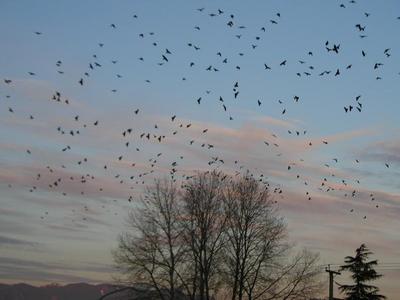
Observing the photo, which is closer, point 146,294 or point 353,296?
point 146,294

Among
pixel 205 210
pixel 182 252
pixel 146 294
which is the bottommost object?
pixel 146 294

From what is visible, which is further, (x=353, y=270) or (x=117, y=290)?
(x=353, y=270)

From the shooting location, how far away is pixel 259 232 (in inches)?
1988

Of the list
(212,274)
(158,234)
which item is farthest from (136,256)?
(212,274)

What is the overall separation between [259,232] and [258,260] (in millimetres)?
2208

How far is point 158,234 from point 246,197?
760 centimetres

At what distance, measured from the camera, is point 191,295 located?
48.6 m

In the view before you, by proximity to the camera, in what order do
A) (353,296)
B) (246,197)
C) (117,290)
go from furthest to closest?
(353,296) < (246,197) < (117,290)

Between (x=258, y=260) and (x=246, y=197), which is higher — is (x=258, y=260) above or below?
below

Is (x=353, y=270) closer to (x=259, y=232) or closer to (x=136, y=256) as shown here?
(x=259, y=232)

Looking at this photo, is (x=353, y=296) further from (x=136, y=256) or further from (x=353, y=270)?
(x=136, y=256)

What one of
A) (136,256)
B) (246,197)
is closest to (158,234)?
(136,256)

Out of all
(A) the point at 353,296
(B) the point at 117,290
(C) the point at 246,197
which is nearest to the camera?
(B) the point at 117,290

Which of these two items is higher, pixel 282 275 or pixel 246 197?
pixel 246 197
